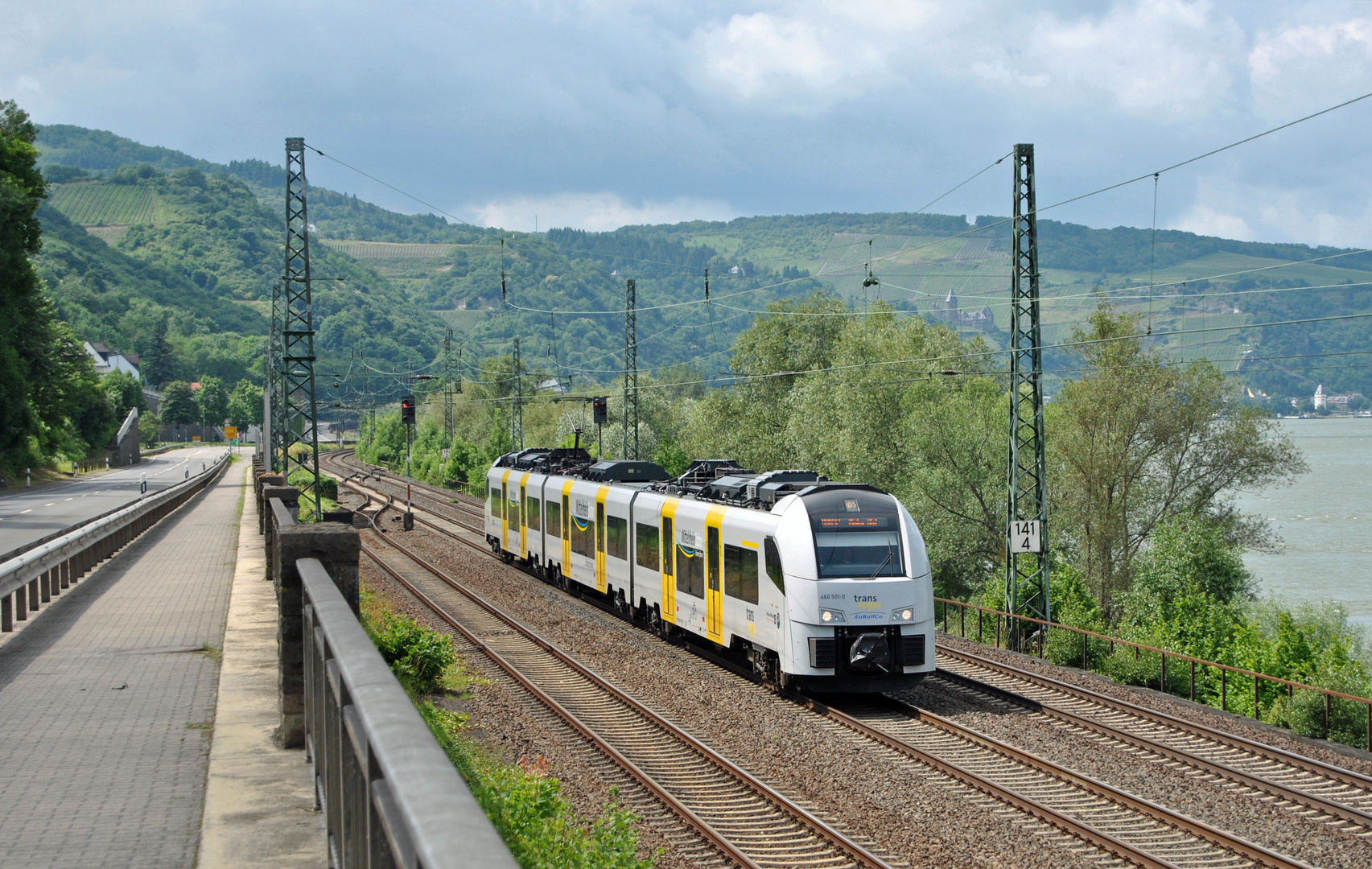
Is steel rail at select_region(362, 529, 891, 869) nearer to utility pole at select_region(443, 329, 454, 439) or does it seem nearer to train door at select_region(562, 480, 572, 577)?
train door at select_region(562, 480, 572, 577)

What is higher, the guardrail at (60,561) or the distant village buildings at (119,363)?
the distant village buildings at (119,363)

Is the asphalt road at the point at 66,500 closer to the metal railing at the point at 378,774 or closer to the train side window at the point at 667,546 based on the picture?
the train side window at the point at 667,546

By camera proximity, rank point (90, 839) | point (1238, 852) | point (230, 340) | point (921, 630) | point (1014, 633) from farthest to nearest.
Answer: point (230, 340), point (1014, 633), point (921, 630), point (1238, 852), point (90, 839)

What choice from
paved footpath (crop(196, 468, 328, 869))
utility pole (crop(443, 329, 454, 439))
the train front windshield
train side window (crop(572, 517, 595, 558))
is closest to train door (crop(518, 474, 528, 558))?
train side window (crop(572, 517, 595, 558))

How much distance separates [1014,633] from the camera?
23984mm

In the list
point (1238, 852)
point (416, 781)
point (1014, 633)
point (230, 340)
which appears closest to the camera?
point (416, 781)

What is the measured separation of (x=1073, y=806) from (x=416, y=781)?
1030 cm

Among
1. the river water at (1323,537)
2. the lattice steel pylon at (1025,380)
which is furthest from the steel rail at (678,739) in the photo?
the river water at (1323,537)

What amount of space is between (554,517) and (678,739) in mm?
15076

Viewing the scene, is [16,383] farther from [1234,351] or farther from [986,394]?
[1234,351]

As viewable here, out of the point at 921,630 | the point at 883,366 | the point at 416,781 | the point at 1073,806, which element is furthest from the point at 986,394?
the point at 416,781

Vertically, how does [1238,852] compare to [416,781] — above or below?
below

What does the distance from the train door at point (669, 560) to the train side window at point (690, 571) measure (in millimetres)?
229

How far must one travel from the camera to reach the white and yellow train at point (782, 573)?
15.1 meters
